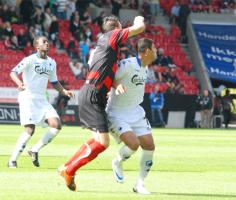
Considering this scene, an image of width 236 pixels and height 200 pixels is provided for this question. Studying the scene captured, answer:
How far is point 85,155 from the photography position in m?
11.5

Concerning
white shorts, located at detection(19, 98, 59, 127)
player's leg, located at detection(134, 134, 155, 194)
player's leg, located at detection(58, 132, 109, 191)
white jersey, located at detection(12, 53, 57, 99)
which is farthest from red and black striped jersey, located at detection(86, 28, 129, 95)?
white jersey, located at detection(12, 53, 57, 99)

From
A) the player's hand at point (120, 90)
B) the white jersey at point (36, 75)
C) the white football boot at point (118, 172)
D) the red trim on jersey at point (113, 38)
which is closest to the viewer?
the player's hand at point (120, 90)

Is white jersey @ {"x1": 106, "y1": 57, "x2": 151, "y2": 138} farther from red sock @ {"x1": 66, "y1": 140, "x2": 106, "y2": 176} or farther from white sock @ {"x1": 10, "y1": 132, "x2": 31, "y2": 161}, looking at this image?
white sock @ {"x1": 10, "y1": 132, "x2": 31, "y2": 161}

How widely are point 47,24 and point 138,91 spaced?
1134 inches

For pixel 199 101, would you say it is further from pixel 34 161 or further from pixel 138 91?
pixel 138 91

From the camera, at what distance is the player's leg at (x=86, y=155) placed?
11.4 m

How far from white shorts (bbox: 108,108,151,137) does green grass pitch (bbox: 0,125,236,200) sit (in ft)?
2.70

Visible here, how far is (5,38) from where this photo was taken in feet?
127

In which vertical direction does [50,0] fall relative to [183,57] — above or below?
above

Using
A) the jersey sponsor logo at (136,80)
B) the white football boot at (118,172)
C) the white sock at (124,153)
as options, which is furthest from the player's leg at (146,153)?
the jersey sponsor logo at (136,80)

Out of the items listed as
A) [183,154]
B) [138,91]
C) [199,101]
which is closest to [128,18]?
[199,101]

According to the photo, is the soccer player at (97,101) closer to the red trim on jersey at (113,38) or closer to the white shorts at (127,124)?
the red trim on jersey at (113,38)

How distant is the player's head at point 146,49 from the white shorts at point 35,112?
4.43 metres

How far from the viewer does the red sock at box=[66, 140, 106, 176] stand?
450 inches
